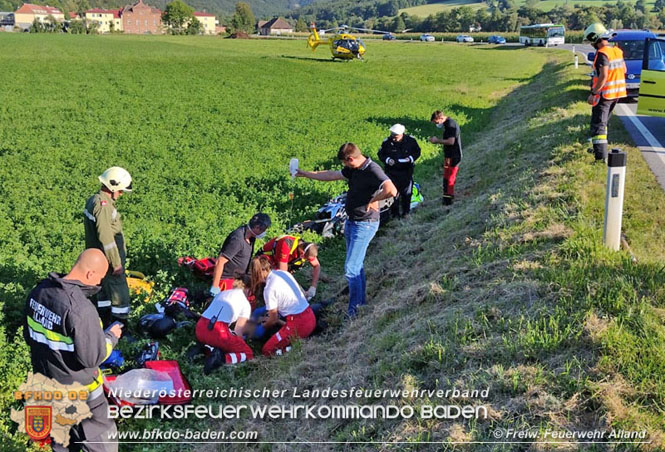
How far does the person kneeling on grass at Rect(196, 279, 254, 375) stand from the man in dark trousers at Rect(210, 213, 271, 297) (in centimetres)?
87

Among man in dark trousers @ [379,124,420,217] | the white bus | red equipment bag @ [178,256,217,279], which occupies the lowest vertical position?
red equipment bag @ [178,256,217,279]

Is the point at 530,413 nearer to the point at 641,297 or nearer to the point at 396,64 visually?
the point at 641,297

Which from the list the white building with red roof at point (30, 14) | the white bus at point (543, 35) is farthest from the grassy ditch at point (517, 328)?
the white building with red roof at point (30, 14)

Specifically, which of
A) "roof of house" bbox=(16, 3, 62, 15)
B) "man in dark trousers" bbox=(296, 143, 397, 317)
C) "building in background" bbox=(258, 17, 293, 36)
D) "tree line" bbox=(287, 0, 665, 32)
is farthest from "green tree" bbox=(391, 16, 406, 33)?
"man in dark trousers" bbox=(296, 143, 397, 317)

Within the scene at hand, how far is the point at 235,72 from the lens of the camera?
39.3 metres

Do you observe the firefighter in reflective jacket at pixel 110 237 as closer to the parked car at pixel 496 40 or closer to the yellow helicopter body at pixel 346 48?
the yellow helicopter body at pixel 346 48

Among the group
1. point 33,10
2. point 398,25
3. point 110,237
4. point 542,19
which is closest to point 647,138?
point 110,237

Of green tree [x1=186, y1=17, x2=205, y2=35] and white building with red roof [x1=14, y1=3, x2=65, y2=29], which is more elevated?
white building with red roof [x1=14, y1=3, x2=65, y2=29]

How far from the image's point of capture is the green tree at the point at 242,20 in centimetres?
12419

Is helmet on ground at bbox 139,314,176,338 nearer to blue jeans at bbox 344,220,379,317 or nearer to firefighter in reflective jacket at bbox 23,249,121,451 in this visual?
blue jeans at bbox 344,220,379,317

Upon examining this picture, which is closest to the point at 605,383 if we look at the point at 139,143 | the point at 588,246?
the point at 588,246

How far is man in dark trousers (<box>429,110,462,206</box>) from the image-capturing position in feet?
32.7

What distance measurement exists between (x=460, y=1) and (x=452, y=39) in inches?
4156

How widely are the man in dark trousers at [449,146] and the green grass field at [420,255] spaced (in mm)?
356
